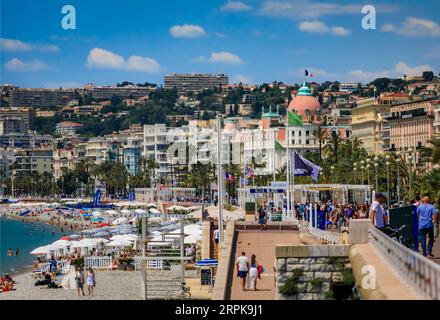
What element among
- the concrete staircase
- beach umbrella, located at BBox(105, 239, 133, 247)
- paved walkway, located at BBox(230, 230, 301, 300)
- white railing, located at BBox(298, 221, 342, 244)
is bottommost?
beach umbrella, located at BBox(105, 239, 133, 247)

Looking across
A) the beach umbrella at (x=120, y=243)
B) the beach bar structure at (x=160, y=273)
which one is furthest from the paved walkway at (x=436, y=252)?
the beach umbrella at (x=120, y=243)

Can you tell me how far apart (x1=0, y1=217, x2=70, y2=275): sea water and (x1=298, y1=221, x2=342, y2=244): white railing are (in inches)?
1256

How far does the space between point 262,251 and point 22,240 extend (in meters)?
84.1

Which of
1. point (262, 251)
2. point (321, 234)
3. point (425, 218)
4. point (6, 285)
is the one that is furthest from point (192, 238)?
point (425, 218)

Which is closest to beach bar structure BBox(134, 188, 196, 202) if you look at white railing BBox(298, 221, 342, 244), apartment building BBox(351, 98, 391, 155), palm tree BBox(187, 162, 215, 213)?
palm tree BBox(187, 162, 215, 213)

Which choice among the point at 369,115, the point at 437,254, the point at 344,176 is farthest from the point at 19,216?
the point at 437,254

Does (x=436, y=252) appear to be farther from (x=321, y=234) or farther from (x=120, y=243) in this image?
(x=120, y=243)

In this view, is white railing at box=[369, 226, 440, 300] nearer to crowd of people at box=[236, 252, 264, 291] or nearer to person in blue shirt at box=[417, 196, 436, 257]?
person in blue shirt at box=[417, 196, 436, 257]

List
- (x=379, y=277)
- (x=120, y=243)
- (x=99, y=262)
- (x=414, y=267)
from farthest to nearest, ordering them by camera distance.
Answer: (x=120, y=243), (x=99, y=262), (x=379, y=277), (x=414, y=267)

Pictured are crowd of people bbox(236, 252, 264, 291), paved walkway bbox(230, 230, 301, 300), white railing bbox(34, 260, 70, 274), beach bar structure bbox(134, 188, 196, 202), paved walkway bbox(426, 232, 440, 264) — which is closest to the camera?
paved walkway bbox(426, 232, 440, 264)

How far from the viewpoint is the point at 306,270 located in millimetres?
16625

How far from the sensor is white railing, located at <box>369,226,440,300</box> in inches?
440
